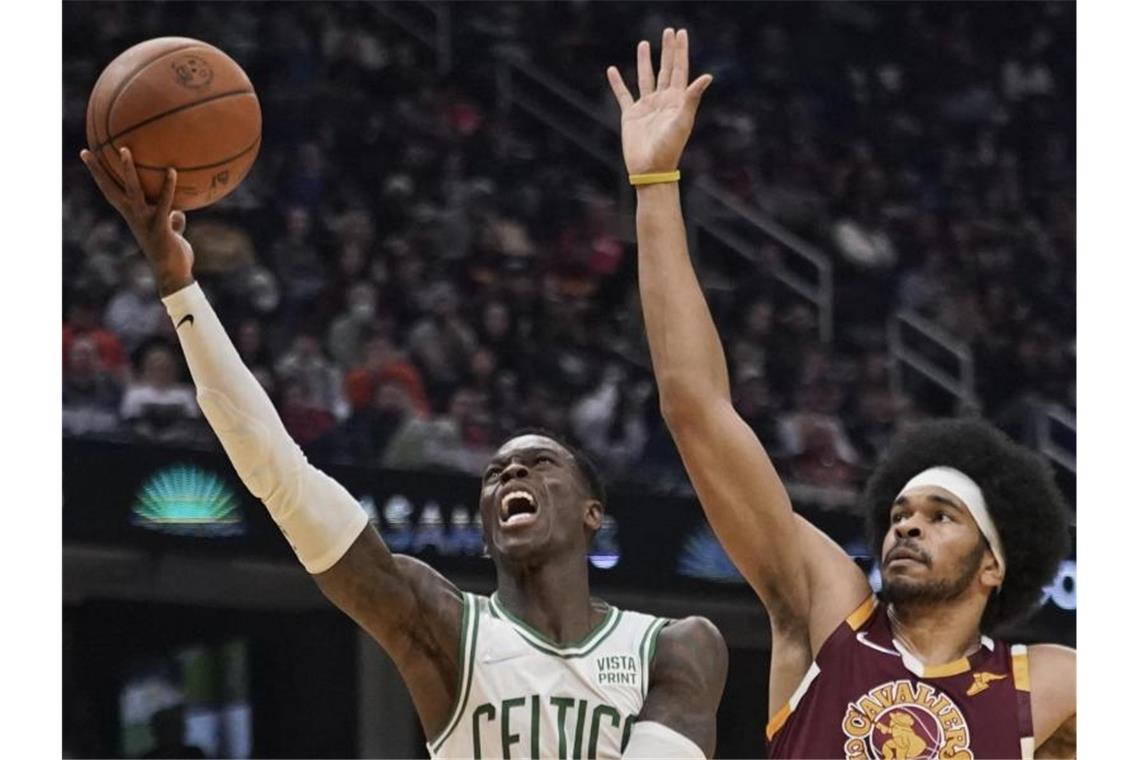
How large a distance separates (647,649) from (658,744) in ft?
0.87

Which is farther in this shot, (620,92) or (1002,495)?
(1002,495)

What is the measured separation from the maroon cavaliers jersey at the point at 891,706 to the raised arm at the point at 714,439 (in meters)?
0.08

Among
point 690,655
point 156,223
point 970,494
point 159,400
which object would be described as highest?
point 159,400

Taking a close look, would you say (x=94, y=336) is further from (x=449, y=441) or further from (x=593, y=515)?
(x=593, y=515)

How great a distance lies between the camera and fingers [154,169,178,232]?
4875 millimetres

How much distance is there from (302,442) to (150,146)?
15.6 ft

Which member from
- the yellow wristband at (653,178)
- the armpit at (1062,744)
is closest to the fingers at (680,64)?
the yellow wristband at (653,178)

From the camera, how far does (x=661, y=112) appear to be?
5.19 metres

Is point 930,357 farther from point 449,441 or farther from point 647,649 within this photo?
point 647,649

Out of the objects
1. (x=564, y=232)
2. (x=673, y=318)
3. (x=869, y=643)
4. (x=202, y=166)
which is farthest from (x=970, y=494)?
(x=564, y=232)

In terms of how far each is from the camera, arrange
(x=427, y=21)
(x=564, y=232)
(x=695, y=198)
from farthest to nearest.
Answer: (x=427, y=21) → (x=695, y=198) → (x=564, y=232)

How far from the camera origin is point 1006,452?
216 inches

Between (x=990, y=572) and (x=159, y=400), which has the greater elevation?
(x=159, y=400)

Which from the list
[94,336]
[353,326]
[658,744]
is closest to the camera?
[658,744]
